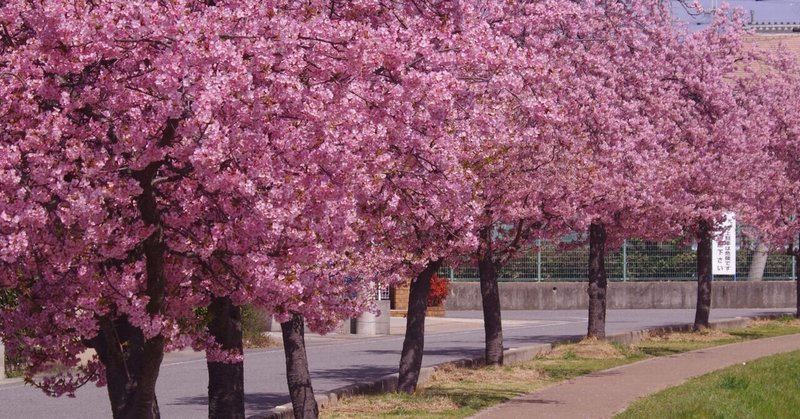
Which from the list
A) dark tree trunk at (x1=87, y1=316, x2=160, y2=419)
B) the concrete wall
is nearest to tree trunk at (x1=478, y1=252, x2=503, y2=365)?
dark tree trunk at (x1=87, y1=316, x2=160, y2=419)

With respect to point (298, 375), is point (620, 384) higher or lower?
lower

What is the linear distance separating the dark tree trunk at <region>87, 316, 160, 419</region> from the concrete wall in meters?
41.1

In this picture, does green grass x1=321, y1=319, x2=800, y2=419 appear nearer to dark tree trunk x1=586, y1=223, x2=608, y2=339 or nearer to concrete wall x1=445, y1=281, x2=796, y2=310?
dark tree trunk x1=586, y1=223, x2=608, y2=339

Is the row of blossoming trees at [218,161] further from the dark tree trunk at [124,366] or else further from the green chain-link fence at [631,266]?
the green chain-link fence at [631,266]

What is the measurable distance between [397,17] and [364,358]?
16.9m

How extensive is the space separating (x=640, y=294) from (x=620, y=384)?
31.4m

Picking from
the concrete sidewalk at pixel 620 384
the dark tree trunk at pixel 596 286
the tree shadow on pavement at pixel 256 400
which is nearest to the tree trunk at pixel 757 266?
the concrete sidewalk at pixel 620 384

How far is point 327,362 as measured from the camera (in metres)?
26.0

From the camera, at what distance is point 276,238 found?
8.25m

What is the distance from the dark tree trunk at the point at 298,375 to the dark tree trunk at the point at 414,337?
354 centimetres

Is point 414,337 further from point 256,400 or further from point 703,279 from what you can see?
point 703,279

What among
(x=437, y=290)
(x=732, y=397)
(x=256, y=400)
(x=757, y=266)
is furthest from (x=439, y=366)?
(x=757, y=266)

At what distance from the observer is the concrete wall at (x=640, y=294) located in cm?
4966

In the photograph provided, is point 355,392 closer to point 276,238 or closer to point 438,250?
point 438,250
